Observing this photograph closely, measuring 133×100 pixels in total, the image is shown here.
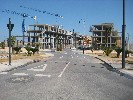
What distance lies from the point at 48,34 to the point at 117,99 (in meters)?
131

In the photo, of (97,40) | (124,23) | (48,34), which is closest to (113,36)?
(97,40)

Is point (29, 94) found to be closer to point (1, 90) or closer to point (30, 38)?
point (1, 90)

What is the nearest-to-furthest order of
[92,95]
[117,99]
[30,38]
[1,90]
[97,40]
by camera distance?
1. [117,99]
2. [92,95]
3. [1,90]
4. [97,40]
5. [30,38]

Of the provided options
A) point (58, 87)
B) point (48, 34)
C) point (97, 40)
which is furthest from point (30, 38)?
point (58, 87)

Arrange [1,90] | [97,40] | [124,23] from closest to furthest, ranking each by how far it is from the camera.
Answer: [1,90], [124,23], [97,40]

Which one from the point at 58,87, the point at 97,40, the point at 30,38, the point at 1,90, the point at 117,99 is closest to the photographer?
the point at 117,99

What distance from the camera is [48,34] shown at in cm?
13950

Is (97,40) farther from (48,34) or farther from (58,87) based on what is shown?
(58,87)

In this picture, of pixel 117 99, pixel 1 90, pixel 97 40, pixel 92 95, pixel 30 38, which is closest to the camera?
pixel 117 99

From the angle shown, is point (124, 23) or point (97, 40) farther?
point (97, 40)

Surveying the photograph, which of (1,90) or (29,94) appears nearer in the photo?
(29,94)

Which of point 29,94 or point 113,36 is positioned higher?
point 113,36

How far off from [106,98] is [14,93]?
3.78 metres

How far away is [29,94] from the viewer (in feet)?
33.7
